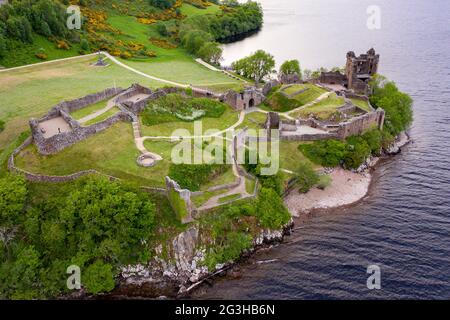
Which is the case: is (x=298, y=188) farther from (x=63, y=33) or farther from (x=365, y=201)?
(x=63, y=33)

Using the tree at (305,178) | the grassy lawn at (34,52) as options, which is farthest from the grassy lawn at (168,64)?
the tree at (305,178)

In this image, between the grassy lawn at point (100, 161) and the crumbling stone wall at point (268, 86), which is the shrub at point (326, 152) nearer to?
the crumbling stone wall at point (268, 86)

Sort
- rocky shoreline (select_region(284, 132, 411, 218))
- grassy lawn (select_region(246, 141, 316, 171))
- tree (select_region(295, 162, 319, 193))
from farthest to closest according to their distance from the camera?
grassy lawn (select_region(246, 141, 316, 171)) < tree (select_region(295, 162, 319, 193)) < rocky shoreline (select_region(284, 132, 411, 218))

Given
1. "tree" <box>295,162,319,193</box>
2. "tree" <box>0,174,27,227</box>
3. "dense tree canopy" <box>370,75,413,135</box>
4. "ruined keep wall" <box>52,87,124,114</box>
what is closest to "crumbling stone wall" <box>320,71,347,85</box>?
"dense tree canopy" <box>370,75,413,135</box>

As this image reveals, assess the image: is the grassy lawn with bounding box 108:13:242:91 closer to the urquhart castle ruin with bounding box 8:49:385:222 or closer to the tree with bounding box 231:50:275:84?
the tree with bounding box 231:50:275:84
